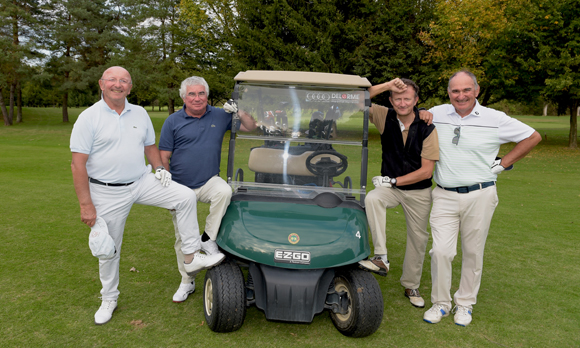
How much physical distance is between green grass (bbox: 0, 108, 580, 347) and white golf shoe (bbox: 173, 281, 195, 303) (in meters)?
0.07

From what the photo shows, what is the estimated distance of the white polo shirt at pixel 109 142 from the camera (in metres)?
2.84

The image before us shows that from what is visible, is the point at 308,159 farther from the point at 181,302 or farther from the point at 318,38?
the point at 318,38

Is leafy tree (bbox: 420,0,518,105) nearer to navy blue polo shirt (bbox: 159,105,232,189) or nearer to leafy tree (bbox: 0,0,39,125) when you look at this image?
navy blue polo shirt (bbox: 159,105,232,189)

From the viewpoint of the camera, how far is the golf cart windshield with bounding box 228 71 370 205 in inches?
125

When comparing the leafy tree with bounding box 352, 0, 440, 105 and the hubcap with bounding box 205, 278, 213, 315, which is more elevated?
the leafy tree with bounding box 352, 0, 440, 105

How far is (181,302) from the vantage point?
11.0ft

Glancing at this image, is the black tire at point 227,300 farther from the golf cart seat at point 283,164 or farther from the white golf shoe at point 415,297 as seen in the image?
the white golf shoe at point 415,297

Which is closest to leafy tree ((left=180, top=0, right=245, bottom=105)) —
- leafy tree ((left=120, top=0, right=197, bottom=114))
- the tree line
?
the tree line

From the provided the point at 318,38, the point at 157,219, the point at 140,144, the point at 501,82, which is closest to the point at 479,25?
the point at 501,82

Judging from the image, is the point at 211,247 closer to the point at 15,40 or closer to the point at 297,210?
the point at 297,210

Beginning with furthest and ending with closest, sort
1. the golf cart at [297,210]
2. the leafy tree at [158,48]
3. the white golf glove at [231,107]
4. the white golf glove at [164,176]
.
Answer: the leafy tree at [158,48]
the white golf glove at [231,107]
the white golf glove at [164,176]
the golf cart at [297,210]

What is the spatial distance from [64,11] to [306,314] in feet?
116

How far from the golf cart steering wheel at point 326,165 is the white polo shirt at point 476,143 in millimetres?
796

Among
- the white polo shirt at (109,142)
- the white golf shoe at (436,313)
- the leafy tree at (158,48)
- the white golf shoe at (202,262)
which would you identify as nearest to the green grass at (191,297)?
the white golf shoe at (436,313)
